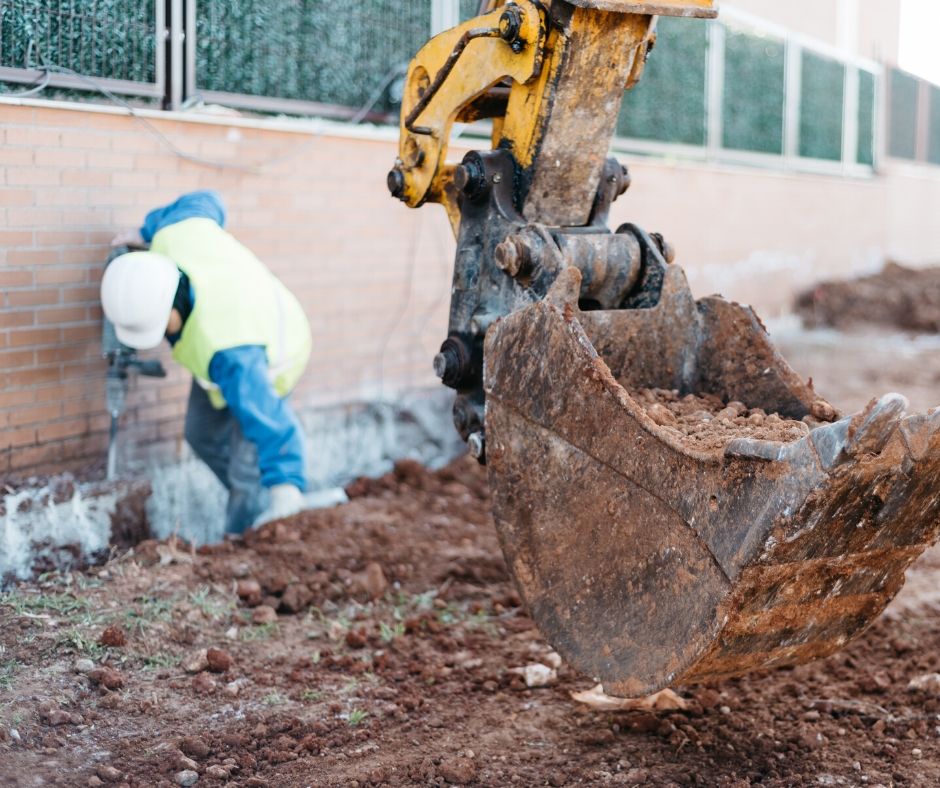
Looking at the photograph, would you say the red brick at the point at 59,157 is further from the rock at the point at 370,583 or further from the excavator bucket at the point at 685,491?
the excavator bucket at the point at 685,491

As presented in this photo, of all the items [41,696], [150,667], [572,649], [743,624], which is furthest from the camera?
[150,667]

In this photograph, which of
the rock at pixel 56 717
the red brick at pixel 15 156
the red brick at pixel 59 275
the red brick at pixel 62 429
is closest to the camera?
the rock at pixel 56 717

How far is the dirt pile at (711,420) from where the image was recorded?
304cm

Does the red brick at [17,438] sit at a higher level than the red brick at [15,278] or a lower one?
lower

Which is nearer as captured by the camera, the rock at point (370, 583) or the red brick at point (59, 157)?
the rock at point (370, 583)

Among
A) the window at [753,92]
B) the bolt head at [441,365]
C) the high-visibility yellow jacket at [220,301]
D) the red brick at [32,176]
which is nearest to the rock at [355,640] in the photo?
the bolt head at [441,365]

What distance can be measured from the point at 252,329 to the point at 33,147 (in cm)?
119

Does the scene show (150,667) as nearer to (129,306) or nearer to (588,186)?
(129,306)

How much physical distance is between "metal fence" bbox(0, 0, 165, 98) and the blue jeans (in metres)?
1.53

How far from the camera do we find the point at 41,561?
4758 millimetres

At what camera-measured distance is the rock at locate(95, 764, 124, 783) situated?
3115 mm

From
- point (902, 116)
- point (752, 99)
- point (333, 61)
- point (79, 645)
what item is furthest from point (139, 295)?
point (902, 116)

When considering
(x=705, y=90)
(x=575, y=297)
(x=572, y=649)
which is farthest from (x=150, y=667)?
(x=705, y=90)

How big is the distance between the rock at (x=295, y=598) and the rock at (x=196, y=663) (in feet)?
1.90
